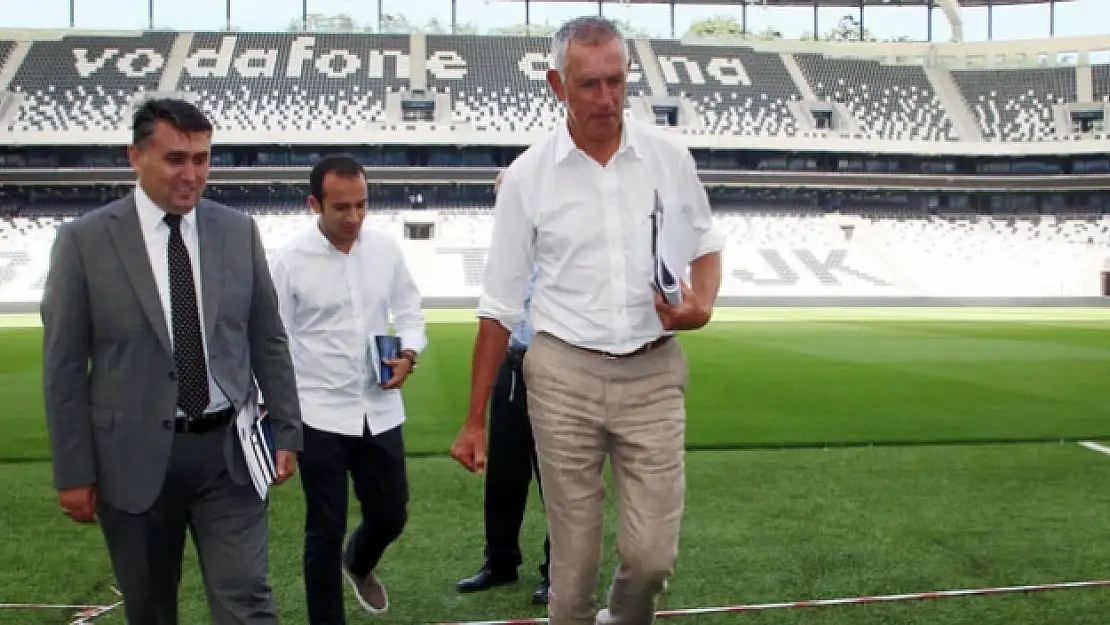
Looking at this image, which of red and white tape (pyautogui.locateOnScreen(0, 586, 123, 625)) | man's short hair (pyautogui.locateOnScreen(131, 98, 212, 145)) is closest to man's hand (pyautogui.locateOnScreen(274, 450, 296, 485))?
man's short hair (pyautogui.locateOnScreen(131, 98, 212, 145))

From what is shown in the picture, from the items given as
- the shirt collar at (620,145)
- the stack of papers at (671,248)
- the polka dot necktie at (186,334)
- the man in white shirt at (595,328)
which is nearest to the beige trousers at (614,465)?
the man in white shirt at (595,328)

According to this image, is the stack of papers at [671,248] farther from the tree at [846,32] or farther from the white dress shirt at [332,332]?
the tree at [846,32]

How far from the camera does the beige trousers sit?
3.77 m

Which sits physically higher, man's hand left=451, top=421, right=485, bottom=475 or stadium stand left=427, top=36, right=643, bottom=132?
stadium stand left=427, top=36, right=643, bottom=132

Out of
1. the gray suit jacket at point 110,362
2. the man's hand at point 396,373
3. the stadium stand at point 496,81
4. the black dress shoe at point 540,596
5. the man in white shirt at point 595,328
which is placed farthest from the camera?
the stadium stand at point 496,81

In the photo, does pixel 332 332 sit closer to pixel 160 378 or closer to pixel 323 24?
pixel 160 378

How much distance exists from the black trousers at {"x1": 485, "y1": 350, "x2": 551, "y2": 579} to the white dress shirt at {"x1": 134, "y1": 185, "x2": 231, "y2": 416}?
2261mm

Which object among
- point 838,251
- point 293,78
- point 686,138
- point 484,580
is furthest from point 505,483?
point 293,78

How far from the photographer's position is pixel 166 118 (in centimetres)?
372

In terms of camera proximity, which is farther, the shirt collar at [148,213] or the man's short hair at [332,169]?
the man's short hair at [332,169]

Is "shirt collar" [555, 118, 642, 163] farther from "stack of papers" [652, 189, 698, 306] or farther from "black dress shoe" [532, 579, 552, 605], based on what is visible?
"black dress shoe" [532, 579, 552, 605]

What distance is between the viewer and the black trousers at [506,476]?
591 centimetres

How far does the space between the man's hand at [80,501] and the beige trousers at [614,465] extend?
1431 millimetres

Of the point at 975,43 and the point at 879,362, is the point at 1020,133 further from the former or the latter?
the point at 879,362
